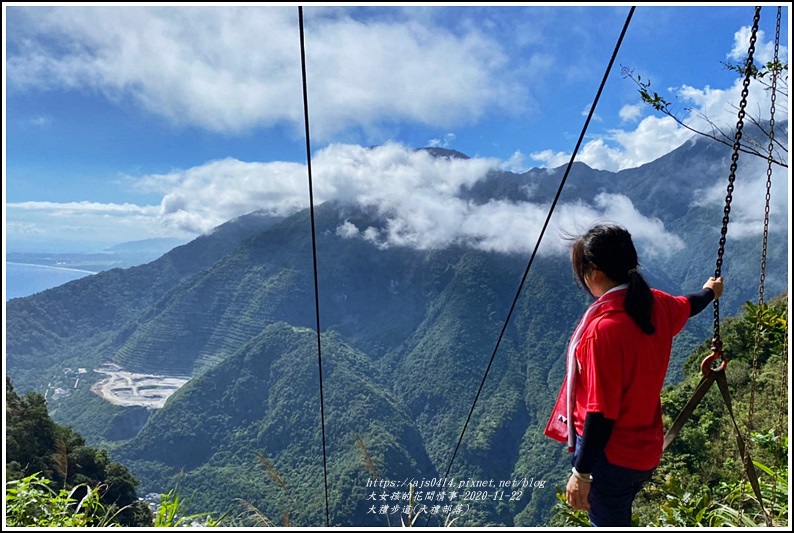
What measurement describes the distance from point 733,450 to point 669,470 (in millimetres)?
1681

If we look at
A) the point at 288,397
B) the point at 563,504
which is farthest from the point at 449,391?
the point at 563,504

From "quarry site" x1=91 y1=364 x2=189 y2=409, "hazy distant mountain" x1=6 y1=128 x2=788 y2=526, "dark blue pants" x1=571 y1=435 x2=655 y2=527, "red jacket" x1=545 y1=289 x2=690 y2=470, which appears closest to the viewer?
"red jacket" x1=545 y1=289 x2=690 y2=470

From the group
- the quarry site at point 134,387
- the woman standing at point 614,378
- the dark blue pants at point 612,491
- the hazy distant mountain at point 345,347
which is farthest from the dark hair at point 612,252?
the quarry site at point 134,387

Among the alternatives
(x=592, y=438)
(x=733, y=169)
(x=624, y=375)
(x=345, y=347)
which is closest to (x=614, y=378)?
(x=624, y=375)

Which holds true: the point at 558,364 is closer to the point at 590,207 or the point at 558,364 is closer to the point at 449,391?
the point at 449,391

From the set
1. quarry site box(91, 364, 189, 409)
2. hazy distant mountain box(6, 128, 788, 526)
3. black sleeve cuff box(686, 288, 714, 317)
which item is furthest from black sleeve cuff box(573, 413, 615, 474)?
quarry site box(91, 364, 189, 409)

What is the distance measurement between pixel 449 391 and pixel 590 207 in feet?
249

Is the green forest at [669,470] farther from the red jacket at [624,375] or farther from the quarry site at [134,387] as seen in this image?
the quarry site at [134,387]

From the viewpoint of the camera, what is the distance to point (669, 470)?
528 inches

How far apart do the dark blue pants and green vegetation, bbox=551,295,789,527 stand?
29.8 inches

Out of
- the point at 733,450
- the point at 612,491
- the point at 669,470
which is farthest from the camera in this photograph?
the point at 733,450

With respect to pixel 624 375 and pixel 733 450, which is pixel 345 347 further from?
pixel 624 375

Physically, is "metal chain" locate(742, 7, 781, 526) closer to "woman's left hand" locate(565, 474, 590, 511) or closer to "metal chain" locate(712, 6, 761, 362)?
"metal chain" locate(712, 6, 761, 362)

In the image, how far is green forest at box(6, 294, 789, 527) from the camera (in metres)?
2.48
